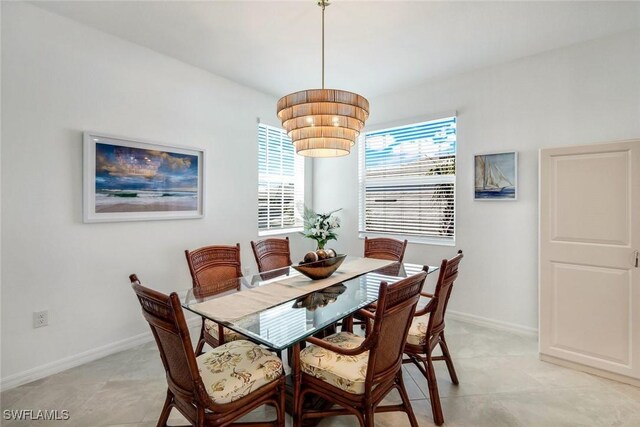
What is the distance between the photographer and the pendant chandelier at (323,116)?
6.50ft

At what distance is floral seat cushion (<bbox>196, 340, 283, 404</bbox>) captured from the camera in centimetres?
145

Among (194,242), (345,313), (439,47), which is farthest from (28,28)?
Result: (439,47)

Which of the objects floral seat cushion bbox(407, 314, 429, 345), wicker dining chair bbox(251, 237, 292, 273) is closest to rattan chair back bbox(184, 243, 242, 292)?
wicker dining chair bbox(251, 237, 292, 273)

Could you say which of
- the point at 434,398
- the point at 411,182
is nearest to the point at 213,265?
the point at 434,398

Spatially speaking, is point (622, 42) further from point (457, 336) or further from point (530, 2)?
point (457, 336)

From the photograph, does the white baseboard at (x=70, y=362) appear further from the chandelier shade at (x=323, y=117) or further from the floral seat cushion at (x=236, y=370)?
the chandelier shade at (x=323, y=117)

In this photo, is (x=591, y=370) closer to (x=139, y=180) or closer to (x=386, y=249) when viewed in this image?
(x=386, y=249)

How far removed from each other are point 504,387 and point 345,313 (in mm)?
1494

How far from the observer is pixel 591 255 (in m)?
2.44

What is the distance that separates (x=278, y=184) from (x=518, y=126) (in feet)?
9.73

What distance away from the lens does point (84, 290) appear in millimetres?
2617

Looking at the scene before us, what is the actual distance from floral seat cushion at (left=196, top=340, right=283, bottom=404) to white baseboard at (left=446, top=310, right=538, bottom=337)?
264 centimetres

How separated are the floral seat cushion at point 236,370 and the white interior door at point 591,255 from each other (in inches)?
95.0

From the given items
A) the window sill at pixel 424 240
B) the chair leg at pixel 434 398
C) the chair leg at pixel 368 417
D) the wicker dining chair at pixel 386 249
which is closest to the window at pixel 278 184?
the window sill at pixel 424 240
